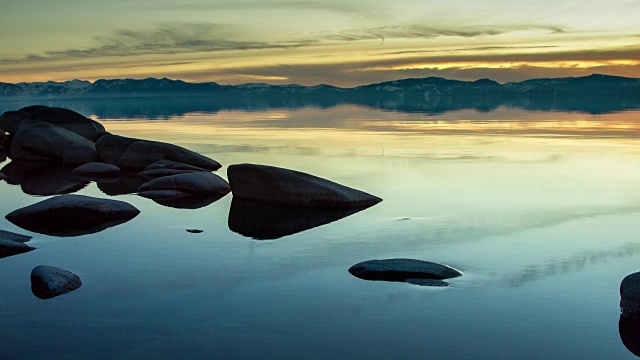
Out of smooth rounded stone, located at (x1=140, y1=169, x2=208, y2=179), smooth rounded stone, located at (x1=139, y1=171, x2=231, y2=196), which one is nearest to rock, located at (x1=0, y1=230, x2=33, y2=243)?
smooth rounded stone, located at (x1=139, y1=171, x2=231, y2=196)

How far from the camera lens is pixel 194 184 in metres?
15.2

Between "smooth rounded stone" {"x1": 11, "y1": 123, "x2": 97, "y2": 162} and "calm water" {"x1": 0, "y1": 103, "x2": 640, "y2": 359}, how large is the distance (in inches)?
249

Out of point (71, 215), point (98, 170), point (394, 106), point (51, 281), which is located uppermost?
point (51, 281)

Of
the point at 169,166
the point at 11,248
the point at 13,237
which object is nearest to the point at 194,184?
the point at 169,166

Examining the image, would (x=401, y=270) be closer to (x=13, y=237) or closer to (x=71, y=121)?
(x=13, y=237)

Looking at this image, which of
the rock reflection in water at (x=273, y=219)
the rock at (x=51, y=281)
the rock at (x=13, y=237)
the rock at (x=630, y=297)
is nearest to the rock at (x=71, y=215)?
the rock at (x=13, y=237)

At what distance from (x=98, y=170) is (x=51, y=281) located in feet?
37.8

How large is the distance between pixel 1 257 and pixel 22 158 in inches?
606

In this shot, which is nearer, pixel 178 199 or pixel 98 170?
pixel 178 199

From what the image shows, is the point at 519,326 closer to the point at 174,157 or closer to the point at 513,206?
the point at 513,206

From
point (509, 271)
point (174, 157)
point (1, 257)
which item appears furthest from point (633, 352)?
point (174, 157)

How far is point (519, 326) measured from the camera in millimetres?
6887

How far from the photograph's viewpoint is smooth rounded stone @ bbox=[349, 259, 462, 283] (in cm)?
855

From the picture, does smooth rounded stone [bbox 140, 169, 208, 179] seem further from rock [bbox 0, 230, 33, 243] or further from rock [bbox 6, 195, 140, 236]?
rock [bbox 0, 230, 33, 243]
